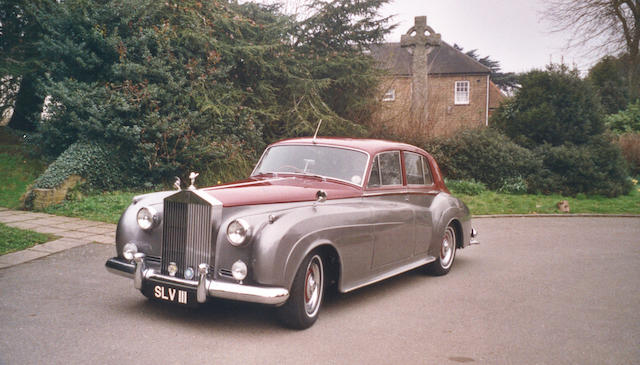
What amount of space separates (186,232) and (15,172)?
1027 cm

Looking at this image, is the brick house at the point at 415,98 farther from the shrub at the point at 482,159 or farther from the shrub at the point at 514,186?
the shrub at the point at 514,186

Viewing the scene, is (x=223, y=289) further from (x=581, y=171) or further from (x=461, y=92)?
(x=461, y=92)

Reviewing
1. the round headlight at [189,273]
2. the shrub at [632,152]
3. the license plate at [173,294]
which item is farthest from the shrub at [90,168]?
the shrub at [632,152]

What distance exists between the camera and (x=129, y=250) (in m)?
4.68

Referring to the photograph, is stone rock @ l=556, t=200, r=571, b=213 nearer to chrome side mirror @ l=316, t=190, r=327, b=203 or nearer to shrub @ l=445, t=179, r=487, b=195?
shrub @ l=445, t=179, r=487, b=195

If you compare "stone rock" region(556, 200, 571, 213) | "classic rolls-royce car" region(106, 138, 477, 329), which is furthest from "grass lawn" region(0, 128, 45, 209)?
"stone rock" region(556, 200, 571, 213)

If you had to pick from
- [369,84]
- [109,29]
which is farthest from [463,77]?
[109,29]

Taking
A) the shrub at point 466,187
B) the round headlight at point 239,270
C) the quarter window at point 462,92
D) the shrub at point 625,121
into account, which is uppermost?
the quarter window at point 462,92

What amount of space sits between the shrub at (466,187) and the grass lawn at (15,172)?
1061cm

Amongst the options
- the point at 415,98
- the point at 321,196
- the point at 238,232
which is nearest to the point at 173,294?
the point at 238,232

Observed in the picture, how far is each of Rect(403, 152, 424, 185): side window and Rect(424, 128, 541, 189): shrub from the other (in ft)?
28.8

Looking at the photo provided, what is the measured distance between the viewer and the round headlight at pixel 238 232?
4.18 m

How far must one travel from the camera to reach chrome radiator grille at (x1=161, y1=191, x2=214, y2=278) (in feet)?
14.3

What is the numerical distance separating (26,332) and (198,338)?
4.44 feet
